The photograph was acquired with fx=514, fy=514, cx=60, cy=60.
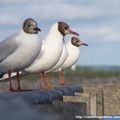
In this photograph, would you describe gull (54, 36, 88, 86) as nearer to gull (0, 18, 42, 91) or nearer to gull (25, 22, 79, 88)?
gull (25, 22, 79, 88)

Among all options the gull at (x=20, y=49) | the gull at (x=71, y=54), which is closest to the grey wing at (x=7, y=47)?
the gull at (x=20, y=49)

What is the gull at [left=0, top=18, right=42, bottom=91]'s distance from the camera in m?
8.12

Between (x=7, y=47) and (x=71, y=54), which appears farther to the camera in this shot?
(x=71, y=54)

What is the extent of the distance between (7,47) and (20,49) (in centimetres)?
29

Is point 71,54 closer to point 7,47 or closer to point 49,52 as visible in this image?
point 49,52

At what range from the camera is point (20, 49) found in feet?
26.7

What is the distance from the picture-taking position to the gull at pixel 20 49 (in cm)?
812

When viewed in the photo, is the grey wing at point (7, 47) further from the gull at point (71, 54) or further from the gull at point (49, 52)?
the gull at point (71, 54)

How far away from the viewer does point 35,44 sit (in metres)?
8.11

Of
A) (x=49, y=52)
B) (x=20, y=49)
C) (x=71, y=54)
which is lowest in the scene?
(x=71, y=54)

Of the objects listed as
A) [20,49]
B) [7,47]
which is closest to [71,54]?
[7,47]

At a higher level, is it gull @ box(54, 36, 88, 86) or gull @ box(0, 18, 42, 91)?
gull @ box(0, 18, 42, 91)

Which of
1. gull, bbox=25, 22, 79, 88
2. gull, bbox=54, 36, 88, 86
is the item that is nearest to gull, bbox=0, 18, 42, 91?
gull, bbox=25, 22, 79, 88

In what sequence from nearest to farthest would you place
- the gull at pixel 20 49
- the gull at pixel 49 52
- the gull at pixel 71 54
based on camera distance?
the gull at pixel 20 49, the gull at pixel 49 52, the gull at pixel 71 54
